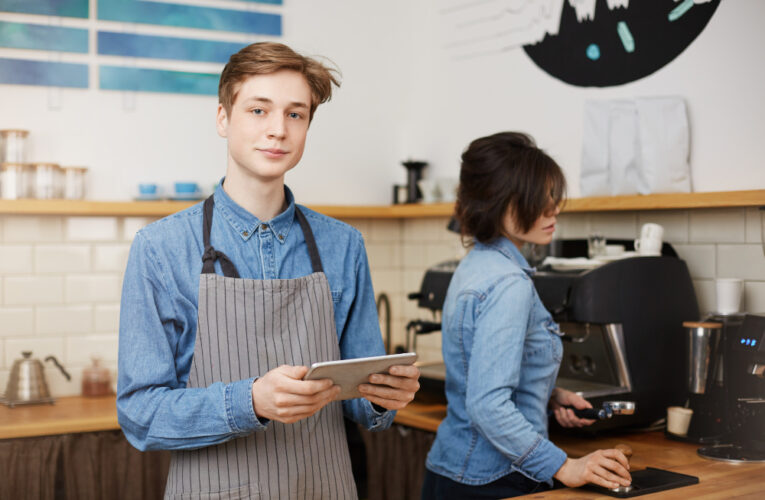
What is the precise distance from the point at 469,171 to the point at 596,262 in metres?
0.68

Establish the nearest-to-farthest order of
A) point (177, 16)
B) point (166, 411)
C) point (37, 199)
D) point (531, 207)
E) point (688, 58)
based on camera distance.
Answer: point (166, 411) → point (531, 207) → point (688, 58) → point (37, 199) → point (177, 16)

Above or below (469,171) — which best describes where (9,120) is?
above

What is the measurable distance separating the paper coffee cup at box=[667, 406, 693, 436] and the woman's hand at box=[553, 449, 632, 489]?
667mm

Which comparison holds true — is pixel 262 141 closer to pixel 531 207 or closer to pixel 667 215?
pixel 531 207

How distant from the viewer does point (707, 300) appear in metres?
2.80

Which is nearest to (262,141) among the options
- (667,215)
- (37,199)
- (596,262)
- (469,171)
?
(469,171)

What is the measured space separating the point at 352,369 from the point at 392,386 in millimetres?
147

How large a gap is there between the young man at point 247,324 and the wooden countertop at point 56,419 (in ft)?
4.66

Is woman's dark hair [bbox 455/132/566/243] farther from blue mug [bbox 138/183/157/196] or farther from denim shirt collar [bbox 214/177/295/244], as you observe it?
blue mug [bbox 138/183/157/196]

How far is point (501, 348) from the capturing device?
196 centimetres

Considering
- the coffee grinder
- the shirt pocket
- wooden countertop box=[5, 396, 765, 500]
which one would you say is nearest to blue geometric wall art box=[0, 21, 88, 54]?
wooden countertop box=[5, 396, 765, 500]

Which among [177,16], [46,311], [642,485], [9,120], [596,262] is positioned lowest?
[642,485]

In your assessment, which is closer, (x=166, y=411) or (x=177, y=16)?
(x=166, y=411)

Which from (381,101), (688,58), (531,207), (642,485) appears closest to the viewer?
(642,485)
